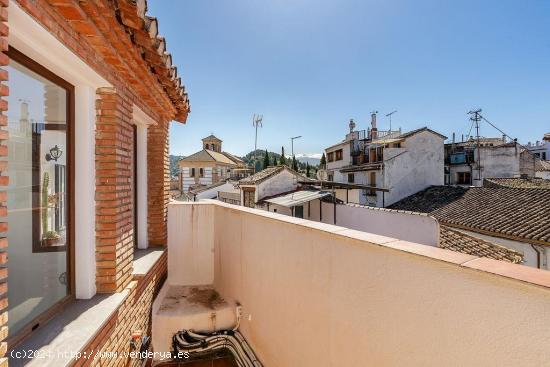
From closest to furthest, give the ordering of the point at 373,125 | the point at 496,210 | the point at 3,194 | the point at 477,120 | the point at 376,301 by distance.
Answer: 1. the point at 3,194
2. the point at 376,301
3. the point at 496,210
4. the point at 477,120
5. the point at 373,125

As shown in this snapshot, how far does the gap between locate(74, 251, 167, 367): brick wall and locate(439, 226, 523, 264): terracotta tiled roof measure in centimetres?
846

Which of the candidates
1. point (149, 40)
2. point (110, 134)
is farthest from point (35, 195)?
point (149, 40)

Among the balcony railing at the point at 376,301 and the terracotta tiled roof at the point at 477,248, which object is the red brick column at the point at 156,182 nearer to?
the balcony railing at the point at 376,301

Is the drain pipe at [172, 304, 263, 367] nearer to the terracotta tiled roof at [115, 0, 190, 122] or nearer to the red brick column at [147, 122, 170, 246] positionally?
the red brick column at [147, 122, 170, 246]

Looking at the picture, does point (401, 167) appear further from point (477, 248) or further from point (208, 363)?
point (208, 363)

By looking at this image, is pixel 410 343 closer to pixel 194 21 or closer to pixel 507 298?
pixel 507 298

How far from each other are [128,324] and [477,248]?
1006 centimetres

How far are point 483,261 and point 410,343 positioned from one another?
58 cm

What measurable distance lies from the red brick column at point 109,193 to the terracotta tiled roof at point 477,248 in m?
9.08

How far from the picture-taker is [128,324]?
9.82ft

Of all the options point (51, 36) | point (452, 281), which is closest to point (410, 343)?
point (452, 281)

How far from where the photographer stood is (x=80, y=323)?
2205mm

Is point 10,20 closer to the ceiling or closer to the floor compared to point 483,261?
closer to the ceiling

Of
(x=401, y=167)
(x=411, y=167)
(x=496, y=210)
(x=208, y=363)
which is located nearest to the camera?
(x=208, y=363)
